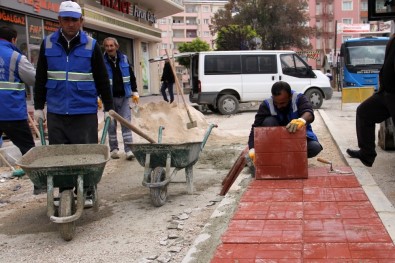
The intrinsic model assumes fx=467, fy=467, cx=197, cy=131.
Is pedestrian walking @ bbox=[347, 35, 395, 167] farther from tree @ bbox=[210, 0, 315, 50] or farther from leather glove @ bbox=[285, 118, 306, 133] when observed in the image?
tree @ bbox=[210, 0, 315, 50]

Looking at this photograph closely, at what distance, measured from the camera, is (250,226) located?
11.9 ft

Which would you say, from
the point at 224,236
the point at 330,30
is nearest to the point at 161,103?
the point at 224,236

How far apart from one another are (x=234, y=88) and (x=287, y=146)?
10.3 metres

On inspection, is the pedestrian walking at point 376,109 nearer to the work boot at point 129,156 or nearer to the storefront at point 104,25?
the work boot at point 129,156

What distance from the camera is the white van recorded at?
15078mm

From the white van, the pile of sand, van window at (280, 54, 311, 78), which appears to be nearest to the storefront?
the white van

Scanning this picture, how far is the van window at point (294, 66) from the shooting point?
15219 mm

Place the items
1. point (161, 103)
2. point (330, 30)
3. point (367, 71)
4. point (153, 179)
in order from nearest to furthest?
point (153, 179) → point (161, 103) → point (367, 71) → point (330, 30)

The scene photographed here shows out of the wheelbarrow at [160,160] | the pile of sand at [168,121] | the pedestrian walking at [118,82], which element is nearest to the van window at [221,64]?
the pile of sand at [168,121]

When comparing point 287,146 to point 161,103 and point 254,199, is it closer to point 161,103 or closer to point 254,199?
point 254,199

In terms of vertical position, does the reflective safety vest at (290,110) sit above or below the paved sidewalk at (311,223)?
above

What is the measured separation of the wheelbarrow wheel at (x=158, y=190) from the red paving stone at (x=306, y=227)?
92 cm

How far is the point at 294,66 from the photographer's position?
50.1 ft

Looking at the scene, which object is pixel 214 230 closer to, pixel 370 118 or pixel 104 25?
pixel 370 118
